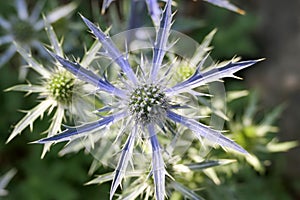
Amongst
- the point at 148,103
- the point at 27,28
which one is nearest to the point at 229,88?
the point at 27,28

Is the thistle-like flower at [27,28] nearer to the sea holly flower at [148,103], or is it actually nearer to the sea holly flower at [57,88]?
the sea holly flower at [57,88]

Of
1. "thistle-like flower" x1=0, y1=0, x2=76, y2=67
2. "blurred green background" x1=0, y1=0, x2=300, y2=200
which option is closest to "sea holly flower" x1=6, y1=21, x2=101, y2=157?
"blurred green background" x1=0, y1=0, x2=300, y2=200

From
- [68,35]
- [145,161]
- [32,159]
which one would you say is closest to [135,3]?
[68,35]

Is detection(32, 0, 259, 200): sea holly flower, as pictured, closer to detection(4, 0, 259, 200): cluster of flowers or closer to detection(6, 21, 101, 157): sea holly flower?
detection(4, 0, 259, 200): cluster of flowers

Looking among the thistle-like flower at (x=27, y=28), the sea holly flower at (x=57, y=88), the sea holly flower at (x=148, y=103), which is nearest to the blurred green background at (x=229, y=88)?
the thistle-like flower at (x=27, y=28)

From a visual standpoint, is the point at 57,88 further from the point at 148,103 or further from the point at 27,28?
the point at 27,28

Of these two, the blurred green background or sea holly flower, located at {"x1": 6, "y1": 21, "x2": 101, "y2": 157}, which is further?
the blurred green background
